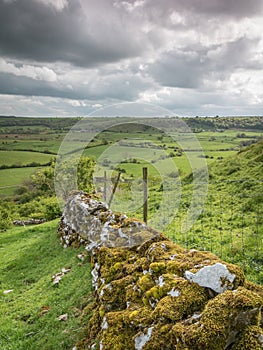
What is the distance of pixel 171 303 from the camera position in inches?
173

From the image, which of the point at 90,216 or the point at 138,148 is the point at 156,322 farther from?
the point at 138,148

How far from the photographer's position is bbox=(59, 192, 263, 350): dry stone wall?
148 inches

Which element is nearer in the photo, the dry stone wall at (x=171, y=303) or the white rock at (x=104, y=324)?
the dry stone wall at (x=171, y=303)

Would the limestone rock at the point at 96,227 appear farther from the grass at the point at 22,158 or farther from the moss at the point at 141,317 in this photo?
the grass at the point at 22,158

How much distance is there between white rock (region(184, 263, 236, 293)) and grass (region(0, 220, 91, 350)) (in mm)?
3178

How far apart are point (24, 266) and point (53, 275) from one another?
3.07 metres

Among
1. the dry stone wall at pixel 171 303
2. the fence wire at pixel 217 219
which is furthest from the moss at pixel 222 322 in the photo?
the fence wire at pixel 217 219

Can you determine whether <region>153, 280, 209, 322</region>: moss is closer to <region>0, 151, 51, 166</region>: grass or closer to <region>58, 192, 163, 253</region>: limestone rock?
<region>58, 192, 163, 253</region>: limestone rock

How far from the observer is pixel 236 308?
382 cm

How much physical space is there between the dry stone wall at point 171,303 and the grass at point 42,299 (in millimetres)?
758

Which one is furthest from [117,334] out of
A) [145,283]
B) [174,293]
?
[174,293]

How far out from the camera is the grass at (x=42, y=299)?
638cm

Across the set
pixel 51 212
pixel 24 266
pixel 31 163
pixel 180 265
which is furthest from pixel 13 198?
pixel 180 265

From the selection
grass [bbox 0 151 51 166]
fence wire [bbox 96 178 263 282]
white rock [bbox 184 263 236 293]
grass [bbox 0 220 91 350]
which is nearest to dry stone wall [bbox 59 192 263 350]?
white rock [bbox 184 263 236 293]
